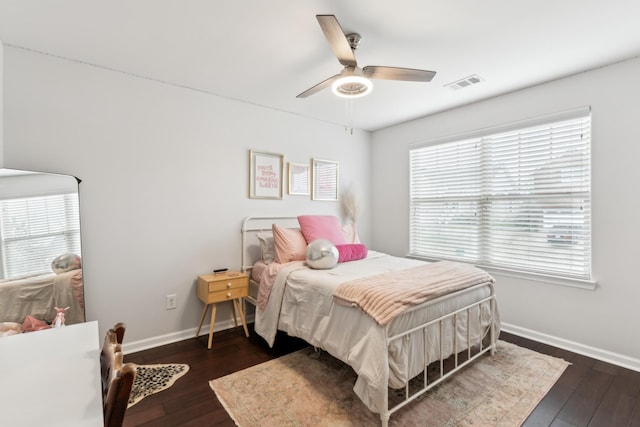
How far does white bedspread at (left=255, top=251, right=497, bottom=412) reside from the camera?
5.52ft

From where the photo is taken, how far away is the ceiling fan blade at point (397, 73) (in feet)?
6.51

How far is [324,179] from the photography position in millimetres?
3967

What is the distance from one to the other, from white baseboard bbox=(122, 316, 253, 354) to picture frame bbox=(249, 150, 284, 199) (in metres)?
1.41

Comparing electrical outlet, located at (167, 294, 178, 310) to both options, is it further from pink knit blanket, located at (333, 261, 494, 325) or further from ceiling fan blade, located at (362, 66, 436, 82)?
ceiling fan blade, located at (362, 66, 436, 82)

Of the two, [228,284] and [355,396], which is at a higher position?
[228,284]

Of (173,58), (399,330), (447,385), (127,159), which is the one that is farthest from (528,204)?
(127,159)

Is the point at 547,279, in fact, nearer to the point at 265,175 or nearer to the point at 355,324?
the point at 355,324

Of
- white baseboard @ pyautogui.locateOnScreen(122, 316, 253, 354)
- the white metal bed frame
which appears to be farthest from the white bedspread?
white baseboard @ pyautogui.locateOnScreen(122, 316, 253, 354)

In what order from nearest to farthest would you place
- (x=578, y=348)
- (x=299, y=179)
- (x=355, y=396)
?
(x=355, y=396) < (x=578, y=348) < (x=299, y=179)

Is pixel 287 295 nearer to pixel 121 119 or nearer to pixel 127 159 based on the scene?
pixel 127 159

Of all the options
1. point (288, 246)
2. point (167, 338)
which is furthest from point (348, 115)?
point (167, 338)

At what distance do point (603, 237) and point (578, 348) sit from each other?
100 cm

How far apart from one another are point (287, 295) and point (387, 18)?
2.14m

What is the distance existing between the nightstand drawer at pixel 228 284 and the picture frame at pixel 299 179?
1.25 metres
